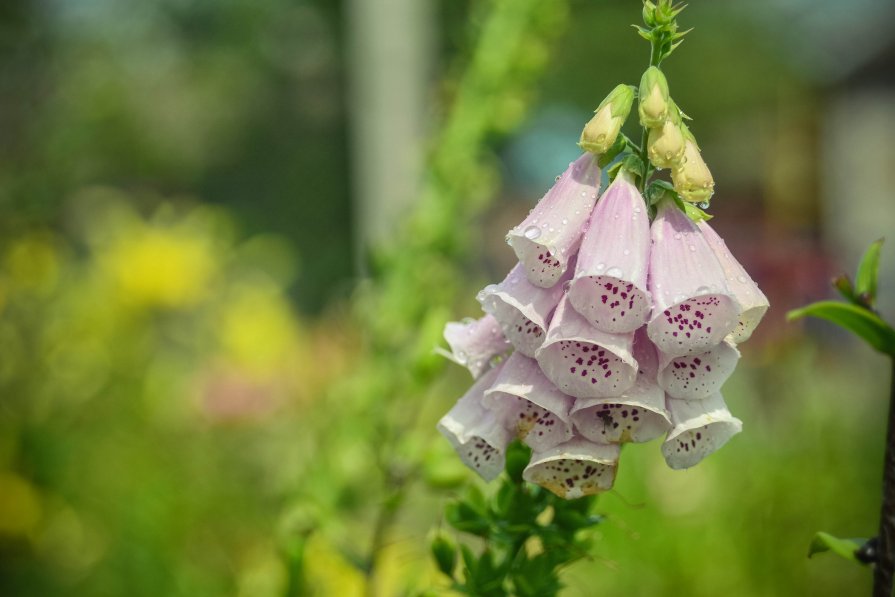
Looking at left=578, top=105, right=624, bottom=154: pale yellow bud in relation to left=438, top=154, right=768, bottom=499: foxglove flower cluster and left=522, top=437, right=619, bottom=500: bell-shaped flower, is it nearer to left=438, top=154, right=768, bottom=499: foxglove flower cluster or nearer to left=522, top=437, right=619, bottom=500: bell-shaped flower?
left=438, top=154, right=768, bottom=499: foxglove flower cluster

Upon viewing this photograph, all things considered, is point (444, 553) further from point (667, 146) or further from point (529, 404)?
point (667, 146)

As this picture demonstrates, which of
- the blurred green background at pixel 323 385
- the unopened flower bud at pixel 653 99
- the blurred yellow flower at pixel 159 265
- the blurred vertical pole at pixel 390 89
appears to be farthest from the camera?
the blurred vertical pole at pixel 390 89

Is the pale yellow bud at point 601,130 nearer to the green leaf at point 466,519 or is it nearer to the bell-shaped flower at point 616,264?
the bell-shaped flower at point 616,264

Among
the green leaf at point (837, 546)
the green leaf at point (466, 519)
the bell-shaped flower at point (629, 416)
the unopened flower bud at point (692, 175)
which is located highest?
the unopened flower bud at point (692, 175)

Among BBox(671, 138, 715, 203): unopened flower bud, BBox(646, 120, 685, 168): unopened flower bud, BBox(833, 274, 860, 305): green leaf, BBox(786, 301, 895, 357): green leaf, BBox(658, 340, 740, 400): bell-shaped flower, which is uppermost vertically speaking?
BBox(646, 120, 685, 168): unopened flower bud

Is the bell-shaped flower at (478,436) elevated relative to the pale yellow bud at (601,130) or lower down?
lower down

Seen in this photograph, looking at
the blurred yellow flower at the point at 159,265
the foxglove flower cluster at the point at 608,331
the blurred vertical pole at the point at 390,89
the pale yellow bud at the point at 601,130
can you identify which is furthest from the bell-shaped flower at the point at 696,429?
the blurred vertical pole at the point at 390,89

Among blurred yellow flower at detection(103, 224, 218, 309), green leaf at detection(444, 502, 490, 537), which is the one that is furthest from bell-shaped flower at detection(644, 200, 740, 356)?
blurred yellow flower at detection(103, 224, 218, 309)
